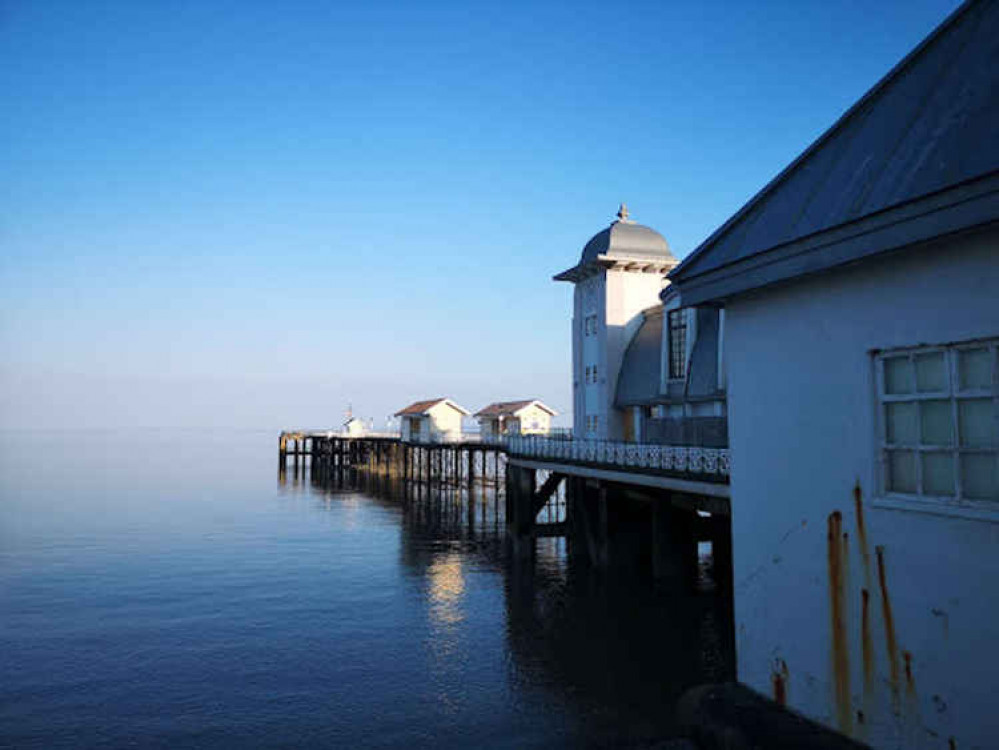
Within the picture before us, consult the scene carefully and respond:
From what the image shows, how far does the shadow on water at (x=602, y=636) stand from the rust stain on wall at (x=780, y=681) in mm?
2480

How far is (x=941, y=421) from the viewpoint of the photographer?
5.34 m

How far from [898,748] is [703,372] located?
51.0ft

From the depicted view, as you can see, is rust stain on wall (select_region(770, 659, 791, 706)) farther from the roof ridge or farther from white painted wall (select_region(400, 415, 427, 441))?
white painted wall (select_region(400, 415, 427, 441))

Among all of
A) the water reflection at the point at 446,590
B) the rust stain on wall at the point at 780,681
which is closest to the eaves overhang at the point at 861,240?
the rust stain on wall at the point at 780,681

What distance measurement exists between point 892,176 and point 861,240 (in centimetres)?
61

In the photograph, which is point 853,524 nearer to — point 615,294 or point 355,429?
point 615,294

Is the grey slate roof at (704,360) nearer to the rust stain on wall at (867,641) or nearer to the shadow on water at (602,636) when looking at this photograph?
the shadow on water at (602,636)

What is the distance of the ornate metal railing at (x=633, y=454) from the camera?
570 inches

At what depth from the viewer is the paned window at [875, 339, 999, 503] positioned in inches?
196

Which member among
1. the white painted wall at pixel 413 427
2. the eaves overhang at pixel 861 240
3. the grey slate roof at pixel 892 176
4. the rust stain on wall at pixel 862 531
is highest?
the grey slate roof at pixel 892 176

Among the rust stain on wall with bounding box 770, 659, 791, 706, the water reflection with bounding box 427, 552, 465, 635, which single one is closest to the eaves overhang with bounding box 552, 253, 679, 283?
the water reflection with bounding box 427, 552, 465, 635

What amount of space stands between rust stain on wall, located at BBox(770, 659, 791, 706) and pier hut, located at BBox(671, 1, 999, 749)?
2 cm

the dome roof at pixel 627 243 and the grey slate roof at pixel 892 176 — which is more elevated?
the dome roof at pixel 627 243

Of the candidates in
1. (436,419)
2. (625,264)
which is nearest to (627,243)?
(625,264)
